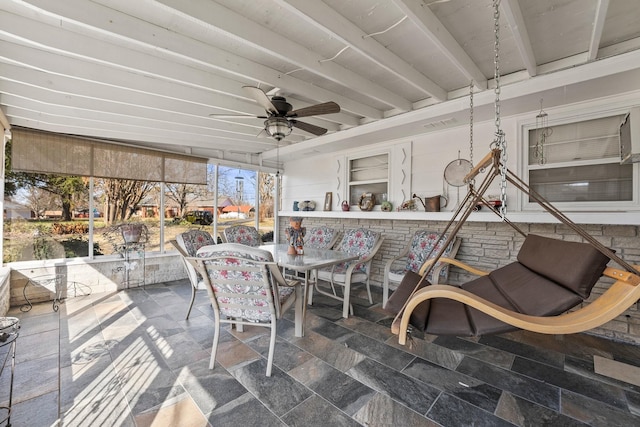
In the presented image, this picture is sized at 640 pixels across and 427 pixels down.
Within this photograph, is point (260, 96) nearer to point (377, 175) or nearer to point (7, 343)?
point (7, 343)

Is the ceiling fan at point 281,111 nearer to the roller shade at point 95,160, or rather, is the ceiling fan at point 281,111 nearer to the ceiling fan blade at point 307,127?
the ceiling fan blade at point 307,127

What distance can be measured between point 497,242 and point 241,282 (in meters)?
3.10

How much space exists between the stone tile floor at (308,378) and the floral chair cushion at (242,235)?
1575 millimetres

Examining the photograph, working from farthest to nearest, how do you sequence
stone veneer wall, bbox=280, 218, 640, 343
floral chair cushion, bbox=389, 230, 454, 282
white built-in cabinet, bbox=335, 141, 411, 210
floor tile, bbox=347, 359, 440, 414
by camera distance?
white built-in cabinet, bbox=335, 141, 411, 210 → floral chair cushion, bbox=389, 230, 454, 282 → stone veneer wall, bbox=280, 218, 640, 343 → floor tile, bbox=347, 359, 440, 414

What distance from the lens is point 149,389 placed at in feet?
6.27

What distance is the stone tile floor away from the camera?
168 centimetres

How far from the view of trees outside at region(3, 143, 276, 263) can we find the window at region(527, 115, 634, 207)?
16.3 feet

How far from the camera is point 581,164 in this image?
2.86 m

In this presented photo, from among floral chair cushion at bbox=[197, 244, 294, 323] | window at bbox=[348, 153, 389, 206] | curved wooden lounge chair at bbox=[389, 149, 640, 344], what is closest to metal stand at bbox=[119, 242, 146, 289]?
floral chair cushion at bbox=[197, 244, 294, 323]

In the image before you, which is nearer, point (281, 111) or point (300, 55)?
point (300, 55)

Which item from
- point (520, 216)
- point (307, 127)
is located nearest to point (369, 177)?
point (307, 127)

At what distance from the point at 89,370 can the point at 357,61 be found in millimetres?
3412

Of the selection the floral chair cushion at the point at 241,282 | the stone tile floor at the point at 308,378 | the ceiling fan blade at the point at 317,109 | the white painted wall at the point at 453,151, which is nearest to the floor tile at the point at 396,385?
the stone tile floor at the point at 308,378

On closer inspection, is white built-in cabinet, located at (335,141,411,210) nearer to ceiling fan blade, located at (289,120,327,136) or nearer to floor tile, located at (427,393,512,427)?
ceiling fan blade, located at (289,120,327,136)
